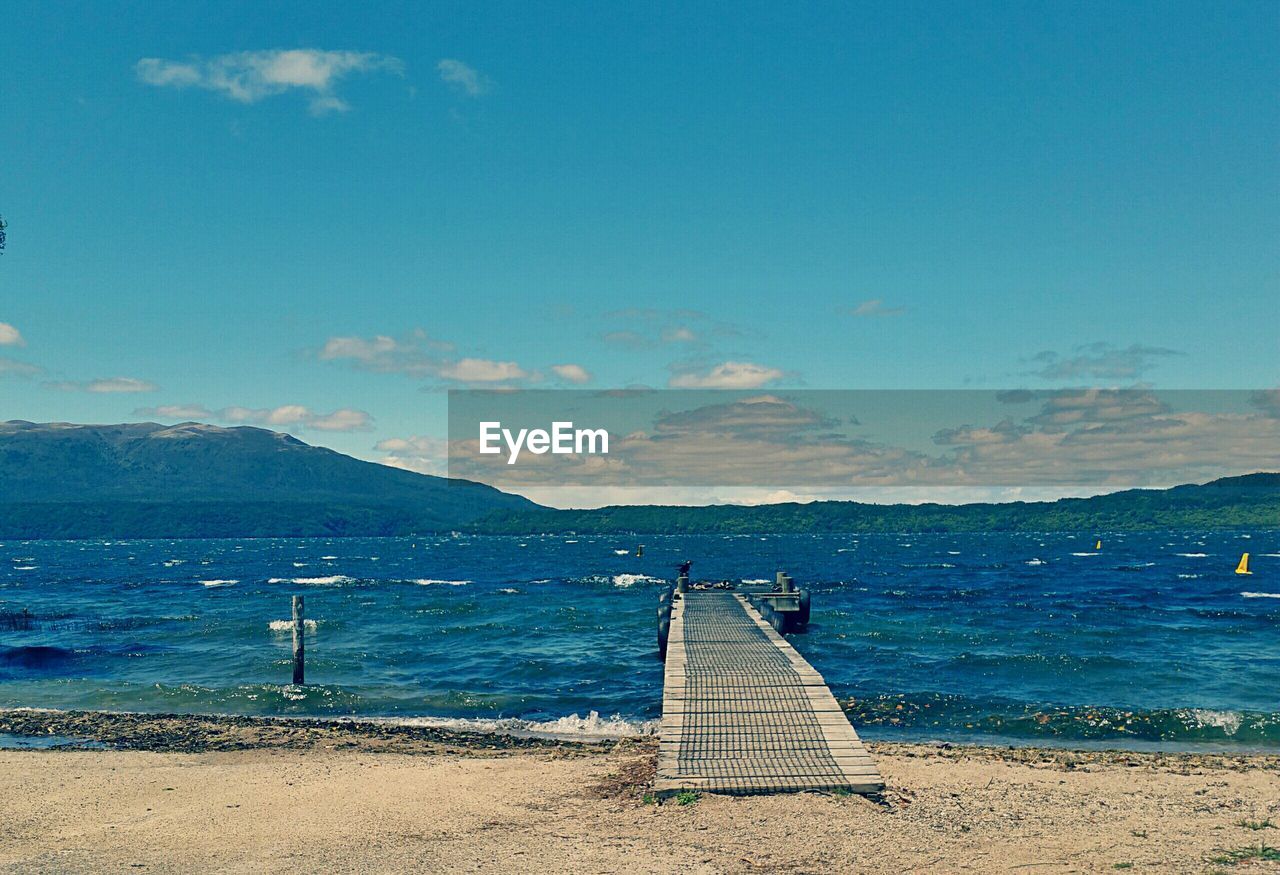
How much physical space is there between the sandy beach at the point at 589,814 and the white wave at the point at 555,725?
196cm

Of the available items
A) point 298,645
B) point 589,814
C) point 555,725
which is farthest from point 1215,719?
point 298,645

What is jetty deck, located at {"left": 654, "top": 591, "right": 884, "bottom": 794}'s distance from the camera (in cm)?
1266

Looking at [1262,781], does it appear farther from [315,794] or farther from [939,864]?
[315,794]

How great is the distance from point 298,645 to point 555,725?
1043 cm

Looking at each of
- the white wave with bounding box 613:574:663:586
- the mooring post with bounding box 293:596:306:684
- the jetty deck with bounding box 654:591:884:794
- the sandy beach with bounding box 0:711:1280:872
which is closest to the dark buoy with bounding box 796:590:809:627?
the jetty deck with bounding box 654:591:884:794

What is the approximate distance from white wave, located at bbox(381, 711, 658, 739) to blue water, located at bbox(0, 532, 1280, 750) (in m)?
0.12

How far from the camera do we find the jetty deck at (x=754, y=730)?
12656 millimetres

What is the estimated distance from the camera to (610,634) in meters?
36.8

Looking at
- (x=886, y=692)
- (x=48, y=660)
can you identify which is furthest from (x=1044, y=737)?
(x=48, y=660)

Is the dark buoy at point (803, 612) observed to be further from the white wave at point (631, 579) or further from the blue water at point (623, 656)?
the white wave at point (631, 579)

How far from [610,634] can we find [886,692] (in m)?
15.3

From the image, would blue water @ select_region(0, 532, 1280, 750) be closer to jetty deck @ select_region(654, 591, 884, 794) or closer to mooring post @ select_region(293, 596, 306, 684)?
mooring post @ select_region(293, 596, 306, 684)

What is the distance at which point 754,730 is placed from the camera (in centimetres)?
1457

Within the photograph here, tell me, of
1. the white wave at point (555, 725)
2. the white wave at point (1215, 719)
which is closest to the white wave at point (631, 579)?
the white wave at point (555, 725)
